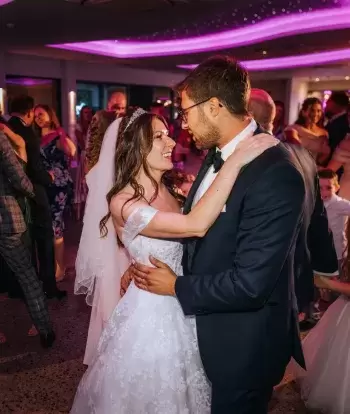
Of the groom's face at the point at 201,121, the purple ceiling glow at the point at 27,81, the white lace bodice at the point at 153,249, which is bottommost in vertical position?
the white lace bodice at the point at 153,249

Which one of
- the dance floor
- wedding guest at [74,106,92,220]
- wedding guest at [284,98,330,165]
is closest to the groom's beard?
the dance floor

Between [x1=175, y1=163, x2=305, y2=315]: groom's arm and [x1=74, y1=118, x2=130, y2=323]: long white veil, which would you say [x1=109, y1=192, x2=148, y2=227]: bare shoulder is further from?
[x1=74, y1=118, x2=130, y2=323]: long white veil

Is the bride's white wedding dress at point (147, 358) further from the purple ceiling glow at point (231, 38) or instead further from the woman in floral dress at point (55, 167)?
the purple ceiling glow at point (231, 38)

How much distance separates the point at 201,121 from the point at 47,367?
2.16 metres

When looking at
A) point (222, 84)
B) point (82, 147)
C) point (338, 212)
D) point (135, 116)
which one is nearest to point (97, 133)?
point (135, 116)

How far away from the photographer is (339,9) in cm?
598

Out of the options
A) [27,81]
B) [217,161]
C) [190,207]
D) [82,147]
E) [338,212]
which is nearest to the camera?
[217,161]

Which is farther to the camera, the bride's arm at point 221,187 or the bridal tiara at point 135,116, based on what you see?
the bridal tiara at point 135,116

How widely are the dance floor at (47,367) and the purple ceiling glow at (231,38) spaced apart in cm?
484

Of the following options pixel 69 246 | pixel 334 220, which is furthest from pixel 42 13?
pixel 334 220

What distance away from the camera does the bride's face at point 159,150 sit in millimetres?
1955

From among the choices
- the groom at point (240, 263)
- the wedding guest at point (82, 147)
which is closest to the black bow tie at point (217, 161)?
the groom at point (240, 263)

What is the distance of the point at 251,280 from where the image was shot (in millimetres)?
1276

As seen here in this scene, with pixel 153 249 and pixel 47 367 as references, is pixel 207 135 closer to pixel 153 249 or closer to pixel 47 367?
pixel 153 249
